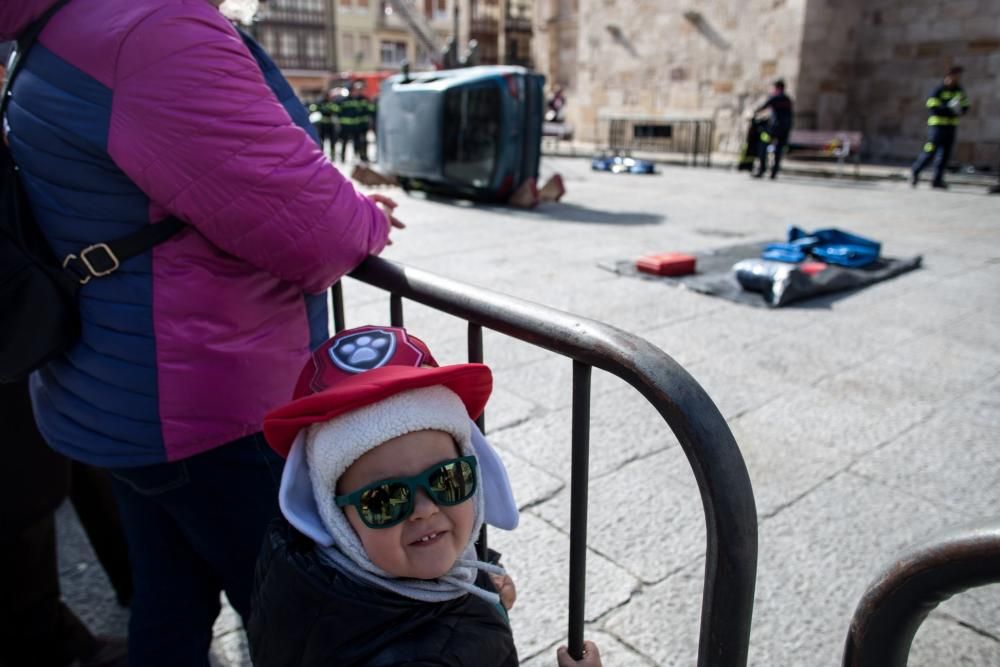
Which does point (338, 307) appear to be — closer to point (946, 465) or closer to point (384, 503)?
point (384, 503)

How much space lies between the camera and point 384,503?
1.12 m

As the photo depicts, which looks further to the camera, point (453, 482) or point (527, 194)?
point (527, 194)

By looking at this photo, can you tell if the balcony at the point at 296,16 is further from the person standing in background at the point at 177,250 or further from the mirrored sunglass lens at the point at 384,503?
the mirrored sunglass lens at the point at 384,503

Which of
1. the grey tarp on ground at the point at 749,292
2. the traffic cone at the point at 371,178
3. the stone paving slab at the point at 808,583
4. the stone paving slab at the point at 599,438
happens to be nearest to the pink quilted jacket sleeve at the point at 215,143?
the stone paving slab at the point at 808,583

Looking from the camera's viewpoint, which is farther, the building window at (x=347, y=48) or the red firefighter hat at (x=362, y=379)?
the building window at (x=347, y=48)

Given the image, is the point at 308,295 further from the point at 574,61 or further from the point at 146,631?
the point at 574,61

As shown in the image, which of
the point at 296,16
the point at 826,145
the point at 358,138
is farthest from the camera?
the point at 296,16

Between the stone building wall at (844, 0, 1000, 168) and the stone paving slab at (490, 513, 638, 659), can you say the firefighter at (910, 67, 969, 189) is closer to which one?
the stone building wall at (844, 0, 1000, 168)

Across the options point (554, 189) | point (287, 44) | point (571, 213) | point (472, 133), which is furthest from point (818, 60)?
point (287, 44)

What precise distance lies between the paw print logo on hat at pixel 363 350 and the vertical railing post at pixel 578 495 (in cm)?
30

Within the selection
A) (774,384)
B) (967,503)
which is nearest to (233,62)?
(967,503)

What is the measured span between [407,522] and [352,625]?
0.16 m

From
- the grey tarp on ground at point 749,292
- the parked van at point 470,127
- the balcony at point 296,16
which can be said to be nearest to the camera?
the grey tarp on ground at point 749,292

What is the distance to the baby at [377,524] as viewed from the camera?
109 centimetres
